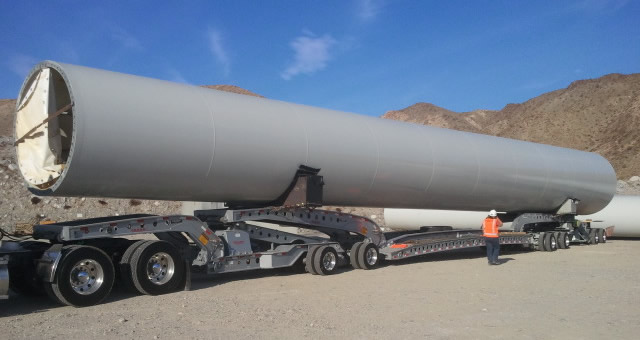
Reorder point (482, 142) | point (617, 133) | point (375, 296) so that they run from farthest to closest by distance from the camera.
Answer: point (617, 133) < point (482, 142) < point (375, 296)

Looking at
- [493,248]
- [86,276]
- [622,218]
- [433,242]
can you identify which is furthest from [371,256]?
[622,218]

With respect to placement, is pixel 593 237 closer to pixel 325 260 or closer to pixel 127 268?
pixel 325 260

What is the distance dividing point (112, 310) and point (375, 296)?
3804mm

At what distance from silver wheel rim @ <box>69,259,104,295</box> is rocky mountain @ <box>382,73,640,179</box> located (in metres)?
50.8

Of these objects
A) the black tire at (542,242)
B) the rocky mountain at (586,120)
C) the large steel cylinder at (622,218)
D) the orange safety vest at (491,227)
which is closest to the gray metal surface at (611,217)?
the large steel cylinder at (622,218)

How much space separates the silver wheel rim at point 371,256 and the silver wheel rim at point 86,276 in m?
5.91

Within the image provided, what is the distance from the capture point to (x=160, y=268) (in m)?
9.11

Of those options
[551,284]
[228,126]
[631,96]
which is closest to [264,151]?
A: [228,126]

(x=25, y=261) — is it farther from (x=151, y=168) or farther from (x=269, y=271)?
(x=269, y=271)

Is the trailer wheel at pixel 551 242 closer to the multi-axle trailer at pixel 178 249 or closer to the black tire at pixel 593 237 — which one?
the black tire at pixel 593 237

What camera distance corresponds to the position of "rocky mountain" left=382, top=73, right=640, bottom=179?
58.1 m

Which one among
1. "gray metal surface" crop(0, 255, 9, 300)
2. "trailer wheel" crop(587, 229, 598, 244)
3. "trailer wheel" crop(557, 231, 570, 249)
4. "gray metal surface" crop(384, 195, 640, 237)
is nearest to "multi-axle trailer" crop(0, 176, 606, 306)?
"gray metal surface" crop(0, 255, 9, 300)

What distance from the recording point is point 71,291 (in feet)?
26.1

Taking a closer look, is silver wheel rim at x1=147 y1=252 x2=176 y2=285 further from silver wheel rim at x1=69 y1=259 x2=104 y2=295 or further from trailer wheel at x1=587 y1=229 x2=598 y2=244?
trailer wheel at x1=587 y1=229 x2=598 y2=244
